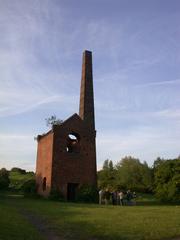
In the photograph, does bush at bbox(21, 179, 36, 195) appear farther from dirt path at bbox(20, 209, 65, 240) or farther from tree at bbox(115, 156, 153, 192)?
tree at bbox(115, 156, 153, 192)

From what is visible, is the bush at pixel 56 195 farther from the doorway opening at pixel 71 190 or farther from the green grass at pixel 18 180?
the green grass at pixel 18 180

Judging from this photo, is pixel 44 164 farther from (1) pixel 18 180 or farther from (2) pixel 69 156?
(1) pixel 18 180

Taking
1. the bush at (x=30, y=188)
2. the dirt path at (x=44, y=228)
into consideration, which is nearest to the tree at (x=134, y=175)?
the bush at (x=30, y=188)

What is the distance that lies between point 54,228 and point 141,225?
3.35 metres

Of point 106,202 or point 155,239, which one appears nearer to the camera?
point 155,239

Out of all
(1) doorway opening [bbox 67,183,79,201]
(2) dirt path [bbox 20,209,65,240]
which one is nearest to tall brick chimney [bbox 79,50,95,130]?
(1) doorway opening [bbox 67,183,79,201]

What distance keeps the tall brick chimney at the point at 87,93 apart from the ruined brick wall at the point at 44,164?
456cm

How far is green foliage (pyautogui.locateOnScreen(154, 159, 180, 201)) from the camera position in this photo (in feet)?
115

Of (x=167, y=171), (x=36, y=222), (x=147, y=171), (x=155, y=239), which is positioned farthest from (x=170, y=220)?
(x=147, y=171)

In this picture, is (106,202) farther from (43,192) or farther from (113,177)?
(113,177)

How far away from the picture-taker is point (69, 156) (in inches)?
1425

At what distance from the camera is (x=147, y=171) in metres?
67.2

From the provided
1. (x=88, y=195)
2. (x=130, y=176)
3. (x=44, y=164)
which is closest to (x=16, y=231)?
(x=88, y=195)

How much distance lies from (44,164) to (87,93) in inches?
342
